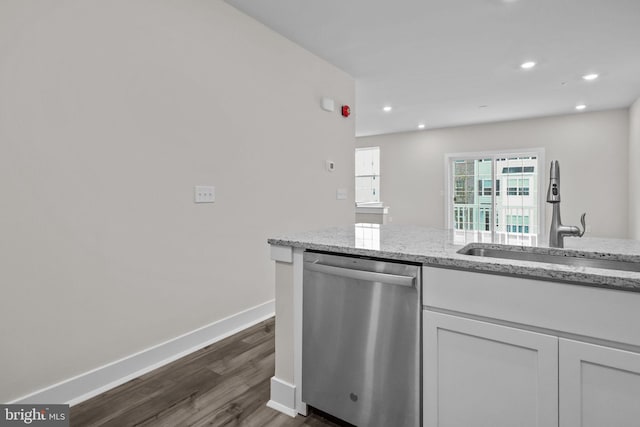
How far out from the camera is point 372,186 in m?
8.30

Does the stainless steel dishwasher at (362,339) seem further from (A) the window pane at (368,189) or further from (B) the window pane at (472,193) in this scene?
(A) the window pane at (368,189)

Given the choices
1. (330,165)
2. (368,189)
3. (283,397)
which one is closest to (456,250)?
(283,397)

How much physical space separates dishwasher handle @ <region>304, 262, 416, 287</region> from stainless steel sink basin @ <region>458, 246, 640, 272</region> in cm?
27

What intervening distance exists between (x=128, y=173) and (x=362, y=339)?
61.1 inches

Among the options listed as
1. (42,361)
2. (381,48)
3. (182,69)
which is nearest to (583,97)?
(381,48)

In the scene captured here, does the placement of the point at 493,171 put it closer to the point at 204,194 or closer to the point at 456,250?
the point at 204,194

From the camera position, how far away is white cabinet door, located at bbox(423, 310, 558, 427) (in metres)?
1.03

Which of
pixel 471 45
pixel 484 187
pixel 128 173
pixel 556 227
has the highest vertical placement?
pixel 471 45

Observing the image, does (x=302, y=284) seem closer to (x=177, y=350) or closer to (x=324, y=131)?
(x=177, y=350)

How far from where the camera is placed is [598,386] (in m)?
0.96

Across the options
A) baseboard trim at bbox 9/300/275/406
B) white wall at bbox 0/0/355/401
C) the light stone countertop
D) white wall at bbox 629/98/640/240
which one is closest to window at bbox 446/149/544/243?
white wall at bbox 629/98/640/240

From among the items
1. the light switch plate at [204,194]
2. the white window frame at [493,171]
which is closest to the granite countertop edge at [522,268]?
the light switch plate at [204,194]

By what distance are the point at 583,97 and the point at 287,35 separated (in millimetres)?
4558

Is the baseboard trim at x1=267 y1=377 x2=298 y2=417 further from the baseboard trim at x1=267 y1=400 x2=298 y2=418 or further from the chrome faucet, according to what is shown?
the chrome faucet
